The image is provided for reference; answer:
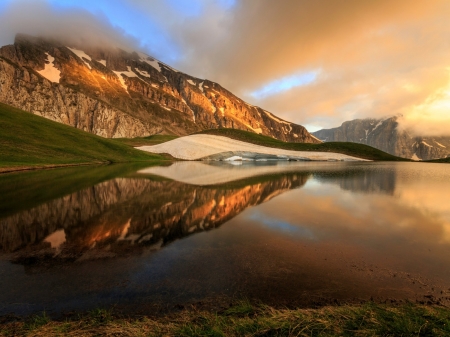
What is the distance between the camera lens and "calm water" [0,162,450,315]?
760 centimetres

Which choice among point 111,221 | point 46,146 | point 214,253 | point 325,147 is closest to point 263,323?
point 214,253

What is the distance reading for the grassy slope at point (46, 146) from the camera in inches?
2160

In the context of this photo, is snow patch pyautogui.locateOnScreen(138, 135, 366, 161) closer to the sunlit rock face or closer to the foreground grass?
the sunlit rock face

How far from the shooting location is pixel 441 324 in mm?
5590

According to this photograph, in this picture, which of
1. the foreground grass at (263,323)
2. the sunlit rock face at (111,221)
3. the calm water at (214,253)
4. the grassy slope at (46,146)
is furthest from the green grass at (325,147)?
the foreground grass at (263,323)

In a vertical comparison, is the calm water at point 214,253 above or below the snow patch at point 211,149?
below

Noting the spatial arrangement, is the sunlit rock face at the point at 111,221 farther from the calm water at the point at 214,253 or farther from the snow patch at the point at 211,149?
the snow patch at the point at 211,149

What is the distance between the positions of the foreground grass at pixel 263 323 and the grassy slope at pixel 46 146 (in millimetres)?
52005

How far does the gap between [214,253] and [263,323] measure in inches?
205

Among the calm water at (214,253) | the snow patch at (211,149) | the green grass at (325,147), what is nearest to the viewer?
the calm water at (214,253)

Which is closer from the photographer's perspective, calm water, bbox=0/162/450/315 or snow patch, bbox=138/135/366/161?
calm water, bbox=0/162/450/315

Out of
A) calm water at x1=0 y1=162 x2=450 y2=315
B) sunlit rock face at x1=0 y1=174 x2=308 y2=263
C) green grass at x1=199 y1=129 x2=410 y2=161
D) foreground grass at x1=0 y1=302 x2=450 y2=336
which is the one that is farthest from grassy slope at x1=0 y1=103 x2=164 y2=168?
green grass at x1=199 y1=129 x2=410 y2=161

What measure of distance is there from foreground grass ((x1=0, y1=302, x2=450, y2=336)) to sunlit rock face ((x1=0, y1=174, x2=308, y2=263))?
4.72 meters

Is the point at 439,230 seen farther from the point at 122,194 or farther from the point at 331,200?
the point at 122,194
